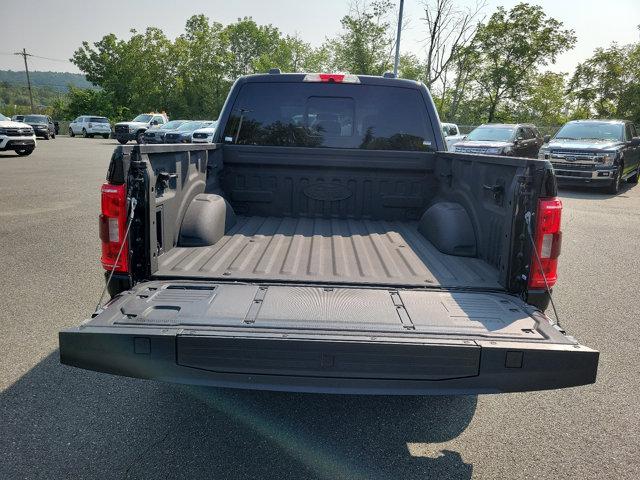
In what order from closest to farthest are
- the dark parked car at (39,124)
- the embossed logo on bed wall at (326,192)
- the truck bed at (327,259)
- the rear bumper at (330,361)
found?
the rear bumper at (330,361), the truck bed at (327,259), the embossed logo on bed wall at (326,192), the dark parked car at (39,124)

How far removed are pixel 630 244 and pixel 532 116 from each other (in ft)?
115

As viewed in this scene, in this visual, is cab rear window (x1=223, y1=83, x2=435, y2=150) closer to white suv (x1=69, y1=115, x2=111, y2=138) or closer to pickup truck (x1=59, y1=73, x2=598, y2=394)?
pickup truck (x1=59, y1=73, x2=598, y2=394)

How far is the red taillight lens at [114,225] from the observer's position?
2.62m

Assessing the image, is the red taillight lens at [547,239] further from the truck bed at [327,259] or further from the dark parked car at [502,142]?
the dark parked car at [502,142]

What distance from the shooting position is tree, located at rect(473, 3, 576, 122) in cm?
3438

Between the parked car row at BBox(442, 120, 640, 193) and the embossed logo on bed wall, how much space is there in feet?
37.2

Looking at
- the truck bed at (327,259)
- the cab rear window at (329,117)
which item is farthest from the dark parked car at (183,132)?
the truck bed at (327,259)

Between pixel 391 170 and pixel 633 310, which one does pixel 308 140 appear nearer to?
pixel 391 170

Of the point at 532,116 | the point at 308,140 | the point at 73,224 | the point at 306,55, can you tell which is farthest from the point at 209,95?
the point at 308,140

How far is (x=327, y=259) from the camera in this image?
10.9 ft

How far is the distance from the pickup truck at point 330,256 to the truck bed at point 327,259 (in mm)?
Result: 19

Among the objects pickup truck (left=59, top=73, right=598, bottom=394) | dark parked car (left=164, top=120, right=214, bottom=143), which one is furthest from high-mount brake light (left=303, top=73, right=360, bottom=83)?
dark parked car (left=164, top=120, right=214, bottom=143)

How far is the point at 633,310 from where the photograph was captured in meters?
5.04

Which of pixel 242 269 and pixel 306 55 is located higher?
pixel 306 55
